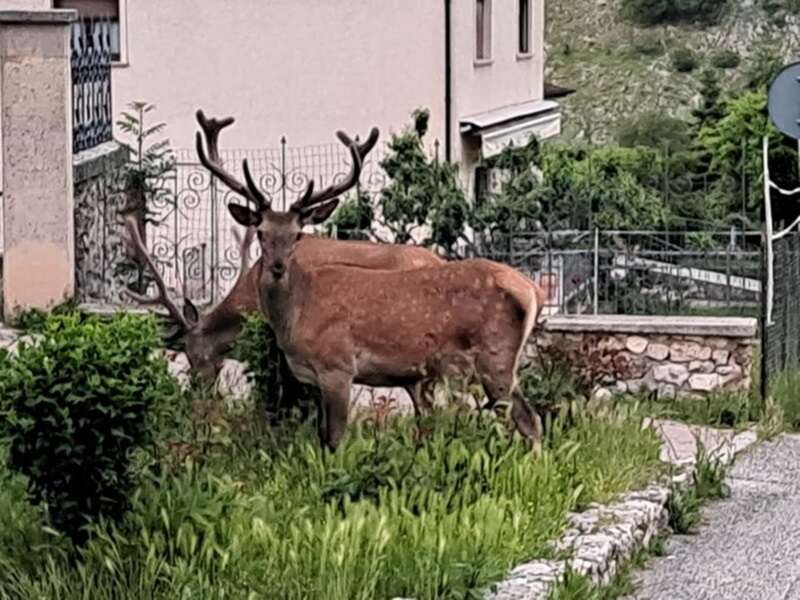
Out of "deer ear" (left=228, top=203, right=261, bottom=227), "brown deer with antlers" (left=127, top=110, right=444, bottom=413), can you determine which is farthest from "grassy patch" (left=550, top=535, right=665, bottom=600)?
"brown deer with antlers" (left=127, top=110, right=444, bottom=413)

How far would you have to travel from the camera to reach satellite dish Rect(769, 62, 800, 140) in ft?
48.0

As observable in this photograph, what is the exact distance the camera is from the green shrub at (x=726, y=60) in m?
75.4

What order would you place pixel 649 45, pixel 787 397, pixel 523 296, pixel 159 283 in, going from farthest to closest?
pixel 649 45, pixel 787 397, pixel 159 283, pixel 523 296

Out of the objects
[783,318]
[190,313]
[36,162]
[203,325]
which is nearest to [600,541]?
[203,325]

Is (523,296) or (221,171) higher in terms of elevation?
(221,171)

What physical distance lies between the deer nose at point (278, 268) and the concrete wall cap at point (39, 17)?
619 cm

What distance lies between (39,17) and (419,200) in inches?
163

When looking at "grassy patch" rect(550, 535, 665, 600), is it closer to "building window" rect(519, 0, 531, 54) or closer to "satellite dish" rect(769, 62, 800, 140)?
"satellite dish" rect(769, 62, 800, 140)

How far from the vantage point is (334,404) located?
989 cm

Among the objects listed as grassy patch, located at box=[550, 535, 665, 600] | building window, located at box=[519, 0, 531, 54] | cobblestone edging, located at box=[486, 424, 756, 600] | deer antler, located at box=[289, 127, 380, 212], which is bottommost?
grassy patch, located at box=[550, 535, 665, 600]

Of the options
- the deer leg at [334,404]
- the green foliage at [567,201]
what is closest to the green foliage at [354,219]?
the green foliage at [567,201]

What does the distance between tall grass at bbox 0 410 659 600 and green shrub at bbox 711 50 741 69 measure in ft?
221

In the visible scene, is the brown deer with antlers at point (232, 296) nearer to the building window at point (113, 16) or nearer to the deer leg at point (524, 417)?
the deer leg at point (524, 417)

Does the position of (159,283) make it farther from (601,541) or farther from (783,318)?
(783,318)
